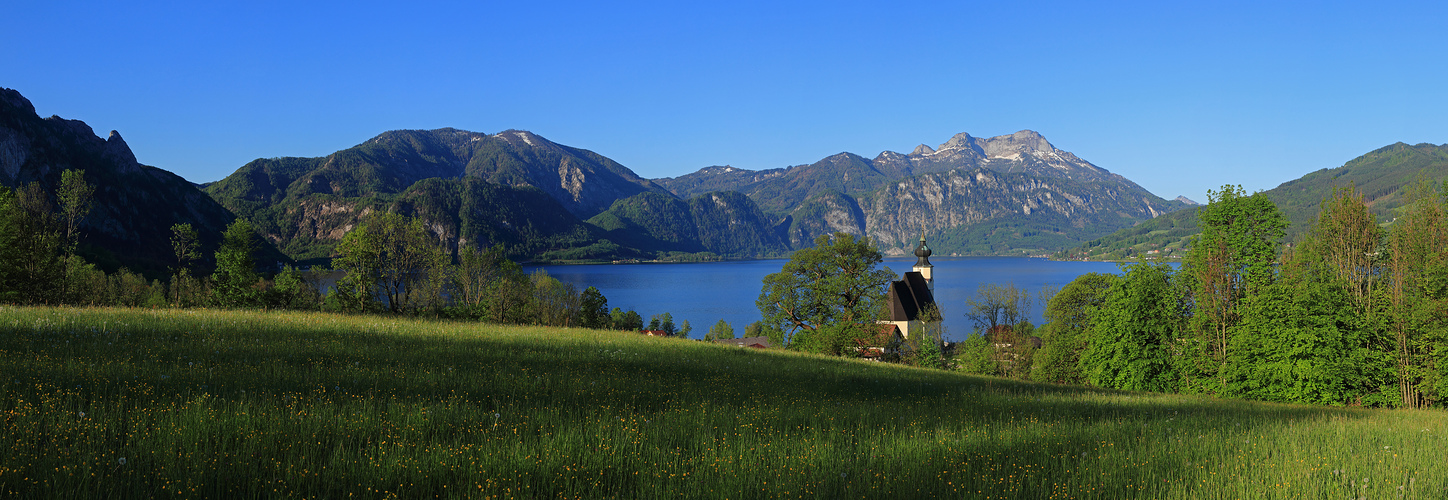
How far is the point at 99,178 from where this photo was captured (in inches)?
6781

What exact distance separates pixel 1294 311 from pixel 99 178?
237133 mm

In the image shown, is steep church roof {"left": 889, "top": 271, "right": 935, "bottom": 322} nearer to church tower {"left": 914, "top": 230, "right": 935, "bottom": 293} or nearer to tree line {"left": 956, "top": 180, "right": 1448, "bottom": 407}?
church tower {"left": 914, "top": 230, "right": 935, "bottom": 293}

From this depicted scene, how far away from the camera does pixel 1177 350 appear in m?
35.3

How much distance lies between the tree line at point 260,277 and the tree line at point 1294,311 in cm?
3494

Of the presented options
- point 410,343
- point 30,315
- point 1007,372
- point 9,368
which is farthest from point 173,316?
point 1007,372

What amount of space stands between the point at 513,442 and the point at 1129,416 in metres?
11.2

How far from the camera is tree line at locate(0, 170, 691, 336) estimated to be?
3550cm

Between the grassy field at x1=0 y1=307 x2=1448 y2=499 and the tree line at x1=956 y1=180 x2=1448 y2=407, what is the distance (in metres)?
22.1

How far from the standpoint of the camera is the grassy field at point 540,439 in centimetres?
549

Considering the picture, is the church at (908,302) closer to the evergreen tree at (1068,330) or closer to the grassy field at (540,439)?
the evergreen tree at (1068,330)

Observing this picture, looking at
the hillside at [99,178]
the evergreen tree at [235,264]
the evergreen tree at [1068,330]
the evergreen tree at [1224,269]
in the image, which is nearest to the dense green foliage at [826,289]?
the evergreen tree at [1068,330]

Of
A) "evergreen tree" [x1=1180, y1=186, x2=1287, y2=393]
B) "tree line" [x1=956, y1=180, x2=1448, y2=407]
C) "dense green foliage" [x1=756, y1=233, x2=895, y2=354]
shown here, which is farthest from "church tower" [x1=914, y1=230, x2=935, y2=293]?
"evergreen tree" [x1=1180, y1=186, x2=1287, y2=393]

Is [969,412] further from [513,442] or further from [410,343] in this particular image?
[410,343]

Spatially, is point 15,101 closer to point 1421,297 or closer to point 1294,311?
point 1294,311
